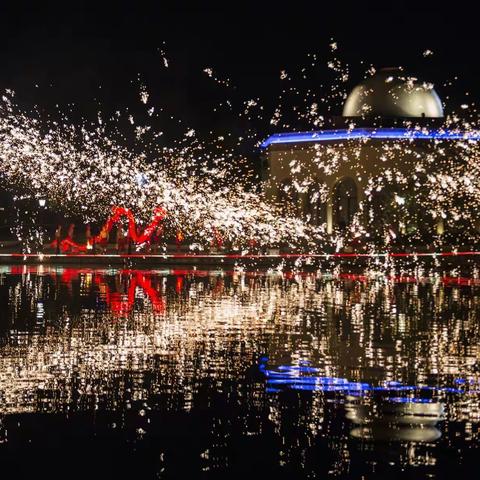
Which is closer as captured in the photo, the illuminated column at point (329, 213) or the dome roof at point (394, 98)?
the dome roof at point (394, 98)

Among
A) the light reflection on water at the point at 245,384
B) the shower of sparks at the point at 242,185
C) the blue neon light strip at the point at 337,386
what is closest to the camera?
the light reflection on water at the point at 245,384

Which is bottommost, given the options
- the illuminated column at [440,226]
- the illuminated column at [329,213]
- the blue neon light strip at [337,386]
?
the blue neon light strip at [337,386]

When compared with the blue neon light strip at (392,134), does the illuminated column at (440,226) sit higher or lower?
lower

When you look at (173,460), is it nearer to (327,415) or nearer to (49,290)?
(327,415)

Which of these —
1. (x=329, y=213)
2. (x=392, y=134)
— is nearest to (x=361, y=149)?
(x=392, y=134)

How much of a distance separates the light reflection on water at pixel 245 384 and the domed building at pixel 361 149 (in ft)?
123

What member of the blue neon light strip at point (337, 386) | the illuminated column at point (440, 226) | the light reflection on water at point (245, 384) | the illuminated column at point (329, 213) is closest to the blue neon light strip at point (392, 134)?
the illuminated column at point (329, 213)

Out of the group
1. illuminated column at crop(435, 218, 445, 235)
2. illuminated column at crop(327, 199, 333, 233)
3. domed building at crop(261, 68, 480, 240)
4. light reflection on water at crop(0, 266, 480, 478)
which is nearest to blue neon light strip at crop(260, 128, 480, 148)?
domed building at crop(261, 68, 480, 240)

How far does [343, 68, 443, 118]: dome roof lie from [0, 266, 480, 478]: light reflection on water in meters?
37.7

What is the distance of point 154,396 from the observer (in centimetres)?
891

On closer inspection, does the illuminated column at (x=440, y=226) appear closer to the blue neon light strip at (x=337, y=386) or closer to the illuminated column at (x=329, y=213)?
the illuminated column at (x=329, y=213)

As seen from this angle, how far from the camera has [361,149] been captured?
56.7 metres

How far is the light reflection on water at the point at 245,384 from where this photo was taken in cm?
696

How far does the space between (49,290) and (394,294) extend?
21.3 feet
